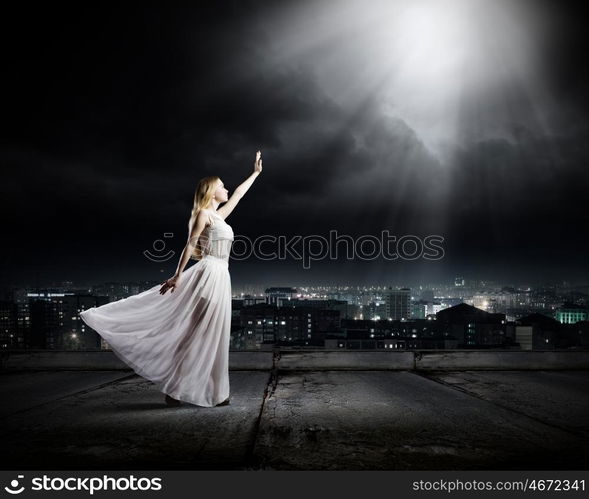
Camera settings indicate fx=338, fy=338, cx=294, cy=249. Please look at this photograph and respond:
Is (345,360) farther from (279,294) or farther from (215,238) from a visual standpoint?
(279,294)

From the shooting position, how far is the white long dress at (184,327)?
3.00 m

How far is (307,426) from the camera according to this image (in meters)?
2.34

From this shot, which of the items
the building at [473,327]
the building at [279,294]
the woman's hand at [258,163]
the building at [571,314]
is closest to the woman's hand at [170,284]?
the woman's hand at [258,163]

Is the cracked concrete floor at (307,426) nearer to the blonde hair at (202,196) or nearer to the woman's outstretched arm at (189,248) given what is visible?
the woman's outstretched arm at (189,248)

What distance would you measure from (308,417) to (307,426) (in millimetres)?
222

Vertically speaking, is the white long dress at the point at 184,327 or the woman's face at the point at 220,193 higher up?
the woman's face at the point at 220,193

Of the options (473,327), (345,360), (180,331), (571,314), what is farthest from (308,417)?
(571,314)

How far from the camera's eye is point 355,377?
420 centimetres

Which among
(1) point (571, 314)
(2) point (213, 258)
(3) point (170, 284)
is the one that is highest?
(2) point (213, 258)

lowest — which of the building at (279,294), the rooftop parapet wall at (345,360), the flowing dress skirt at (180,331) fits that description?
the building at (279,294)

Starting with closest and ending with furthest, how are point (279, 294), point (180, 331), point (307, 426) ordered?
point (307, 426) → point (180, 331) → point (279, 294)

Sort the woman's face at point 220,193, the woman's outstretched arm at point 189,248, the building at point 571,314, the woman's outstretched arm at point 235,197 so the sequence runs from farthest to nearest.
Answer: the building at point 571,314 → the woman's outstretched arm at point 235,197 → the woman's face at point 220,193 → the woman's outstretched arm at point 189,248
